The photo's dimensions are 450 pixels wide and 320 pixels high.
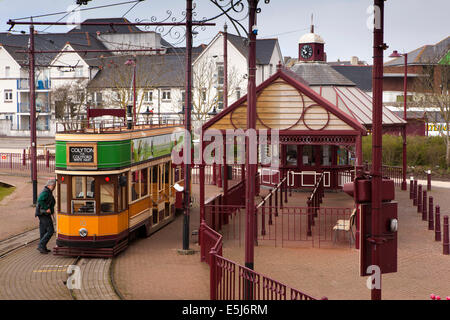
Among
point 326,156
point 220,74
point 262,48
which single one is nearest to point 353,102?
point 326,156

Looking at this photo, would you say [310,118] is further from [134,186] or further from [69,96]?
[69,96]

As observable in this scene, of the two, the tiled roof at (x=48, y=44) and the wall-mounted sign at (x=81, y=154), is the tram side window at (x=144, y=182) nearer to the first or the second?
the wall-mounted sign at (x=81, y=154)

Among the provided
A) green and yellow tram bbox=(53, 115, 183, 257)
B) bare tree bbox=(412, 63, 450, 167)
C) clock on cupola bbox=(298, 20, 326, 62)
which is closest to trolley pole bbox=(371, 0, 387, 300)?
green and yellow tram bbox=(53, 115, 183, 257)

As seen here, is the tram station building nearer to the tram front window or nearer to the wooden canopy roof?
the wooden canopy roof

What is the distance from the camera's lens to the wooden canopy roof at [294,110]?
16984 mm

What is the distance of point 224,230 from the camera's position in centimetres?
1894

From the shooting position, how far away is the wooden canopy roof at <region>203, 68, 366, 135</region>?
669 inches

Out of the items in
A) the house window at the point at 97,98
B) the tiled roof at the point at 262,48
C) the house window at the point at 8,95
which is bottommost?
the house window at the point at 97,98

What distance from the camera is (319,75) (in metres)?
28.6

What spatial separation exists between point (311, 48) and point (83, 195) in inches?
722

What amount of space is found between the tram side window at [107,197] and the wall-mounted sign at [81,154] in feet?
2.25

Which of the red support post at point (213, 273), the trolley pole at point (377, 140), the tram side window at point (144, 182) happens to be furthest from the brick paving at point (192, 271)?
the trolley pole at point (377, 140)

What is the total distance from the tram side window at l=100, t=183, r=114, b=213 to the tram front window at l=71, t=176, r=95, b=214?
24 centimetres

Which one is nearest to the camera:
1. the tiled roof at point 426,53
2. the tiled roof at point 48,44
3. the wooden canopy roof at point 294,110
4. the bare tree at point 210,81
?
the wooden canopy roof at point 294,110
